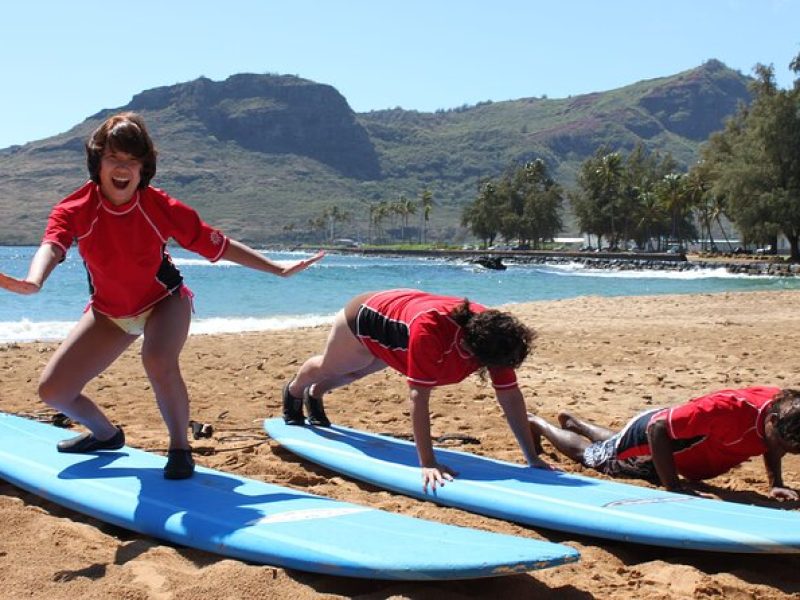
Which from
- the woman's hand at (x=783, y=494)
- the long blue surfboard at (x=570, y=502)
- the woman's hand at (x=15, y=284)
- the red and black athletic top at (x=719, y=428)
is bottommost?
the woman's hand at (x=783, y=494)

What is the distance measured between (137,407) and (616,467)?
14.7 ft

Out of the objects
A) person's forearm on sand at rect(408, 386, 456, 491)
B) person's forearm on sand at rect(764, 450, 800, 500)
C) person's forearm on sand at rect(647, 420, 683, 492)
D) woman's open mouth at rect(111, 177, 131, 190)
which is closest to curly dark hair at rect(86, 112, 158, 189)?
woman's open mouth at rect(111, 177, 131, 190)

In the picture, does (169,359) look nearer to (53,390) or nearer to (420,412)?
(53,390)

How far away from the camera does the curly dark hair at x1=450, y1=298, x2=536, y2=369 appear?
4418mm

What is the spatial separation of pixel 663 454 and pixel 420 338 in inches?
58.2

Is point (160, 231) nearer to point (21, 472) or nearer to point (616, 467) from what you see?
point (21, 472)

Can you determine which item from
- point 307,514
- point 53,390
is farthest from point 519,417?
point 53,390

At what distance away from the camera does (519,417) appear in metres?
4.86

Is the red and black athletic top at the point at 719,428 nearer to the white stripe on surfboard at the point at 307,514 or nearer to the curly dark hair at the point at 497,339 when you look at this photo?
the curly dark hair at the point at 497,339

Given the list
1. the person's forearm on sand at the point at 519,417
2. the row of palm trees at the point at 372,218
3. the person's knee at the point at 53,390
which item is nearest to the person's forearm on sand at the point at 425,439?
the person's forearm on sand at the point at 519,417

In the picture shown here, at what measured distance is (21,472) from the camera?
465cm

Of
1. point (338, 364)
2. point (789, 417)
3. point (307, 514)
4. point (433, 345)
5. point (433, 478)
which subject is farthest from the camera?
point (338, 364)

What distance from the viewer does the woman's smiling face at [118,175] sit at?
13.8 ft

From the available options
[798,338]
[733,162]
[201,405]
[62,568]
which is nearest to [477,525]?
[62,568]
